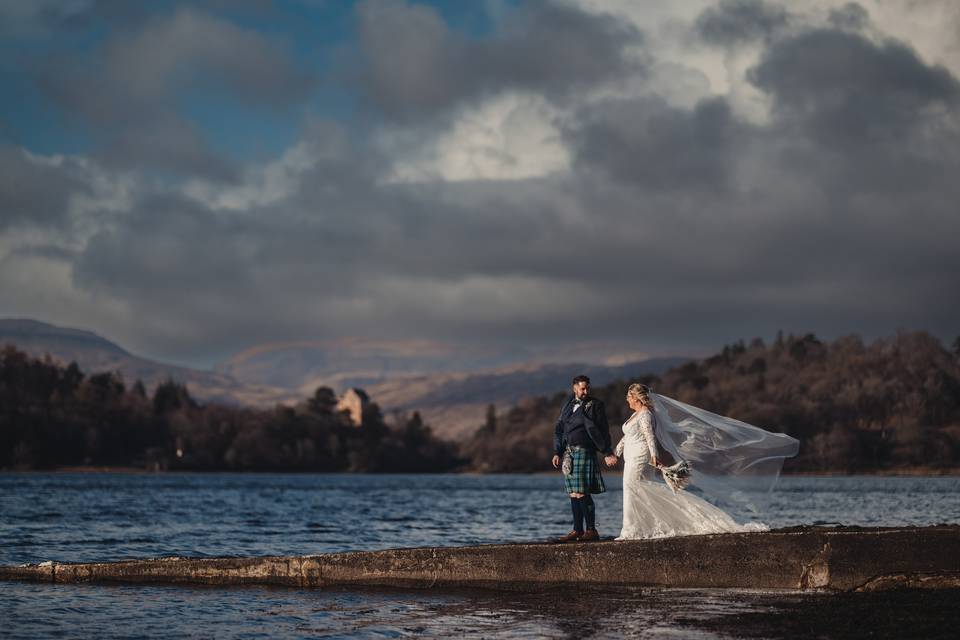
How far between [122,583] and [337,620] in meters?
6.59

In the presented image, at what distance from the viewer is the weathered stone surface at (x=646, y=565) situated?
18734mm

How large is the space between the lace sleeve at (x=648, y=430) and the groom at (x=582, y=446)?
88cm

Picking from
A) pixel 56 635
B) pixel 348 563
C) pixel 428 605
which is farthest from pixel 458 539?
pixel 56 635

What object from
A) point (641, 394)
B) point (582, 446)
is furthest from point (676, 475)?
point (582, 446)

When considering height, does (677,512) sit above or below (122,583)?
above

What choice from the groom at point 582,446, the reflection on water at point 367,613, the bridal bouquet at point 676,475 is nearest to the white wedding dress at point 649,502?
the bridal bouquet at point 676,475

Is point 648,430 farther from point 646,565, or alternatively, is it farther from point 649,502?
point 646,565

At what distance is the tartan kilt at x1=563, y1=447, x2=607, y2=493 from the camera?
21.6 metres

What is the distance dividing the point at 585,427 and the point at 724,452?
2.60 metres

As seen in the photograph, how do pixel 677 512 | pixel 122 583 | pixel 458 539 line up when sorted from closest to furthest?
pixel 677 512, pixel 122 583, pixel 458 539

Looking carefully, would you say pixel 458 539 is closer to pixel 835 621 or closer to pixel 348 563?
pixel 348 563

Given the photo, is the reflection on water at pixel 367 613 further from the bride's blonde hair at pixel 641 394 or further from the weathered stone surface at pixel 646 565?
the bride's blonde hair at pixel 641 394

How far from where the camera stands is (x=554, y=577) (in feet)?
66.9

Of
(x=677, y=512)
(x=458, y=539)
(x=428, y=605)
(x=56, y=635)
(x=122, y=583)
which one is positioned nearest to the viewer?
(x=56, y=635)
